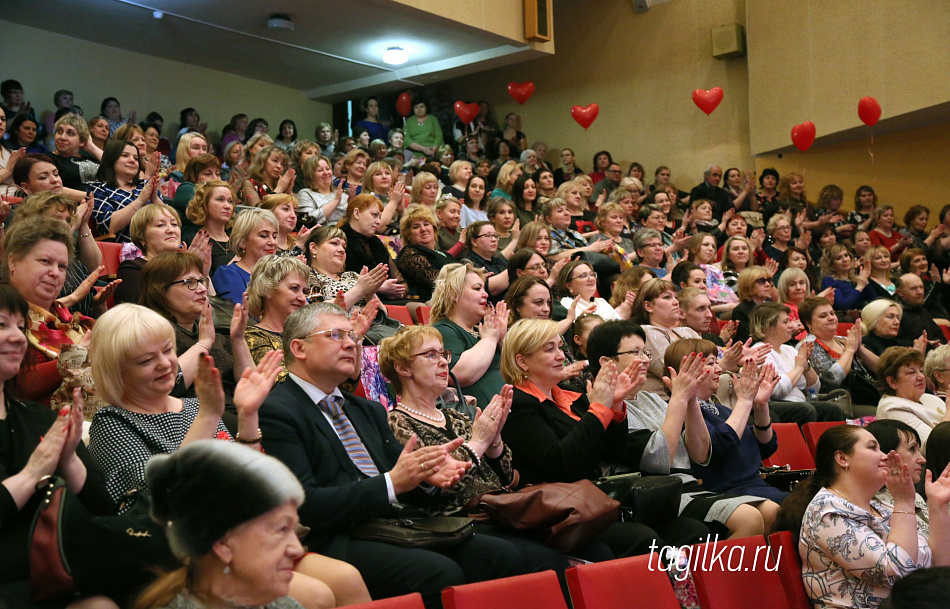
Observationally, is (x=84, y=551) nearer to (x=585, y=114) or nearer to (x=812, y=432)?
(x=812, y=432)

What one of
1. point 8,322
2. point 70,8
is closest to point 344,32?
point 70,8

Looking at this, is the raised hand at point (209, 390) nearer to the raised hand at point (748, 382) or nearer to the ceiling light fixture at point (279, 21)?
the raised hand at point (748, 382)

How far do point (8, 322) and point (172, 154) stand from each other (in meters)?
6.77

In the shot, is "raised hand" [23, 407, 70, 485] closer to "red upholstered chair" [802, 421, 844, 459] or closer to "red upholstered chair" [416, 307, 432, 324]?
"red upholstered chair" [416, 307, 432, 324]

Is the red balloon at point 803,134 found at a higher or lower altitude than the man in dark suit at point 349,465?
higher

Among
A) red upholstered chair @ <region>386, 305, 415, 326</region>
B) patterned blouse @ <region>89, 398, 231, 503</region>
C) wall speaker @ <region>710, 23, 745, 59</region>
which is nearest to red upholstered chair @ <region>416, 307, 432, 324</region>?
red upholstered chair @ <region>386, 305, 415, 326</region>

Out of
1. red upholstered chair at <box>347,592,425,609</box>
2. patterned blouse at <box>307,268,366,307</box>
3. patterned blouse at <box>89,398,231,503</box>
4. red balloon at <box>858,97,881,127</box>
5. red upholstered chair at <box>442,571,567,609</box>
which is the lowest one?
red upholstered chair at <box>442,571,567,609</box>

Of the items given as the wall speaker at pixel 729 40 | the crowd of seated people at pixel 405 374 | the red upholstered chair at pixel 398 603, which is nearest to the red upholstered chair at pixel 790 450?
the crowd of seated people at pixel 405 374

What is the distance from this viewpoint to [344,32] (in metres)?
8.19

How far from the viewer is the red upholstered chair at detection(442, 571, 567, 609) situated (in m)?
1.83

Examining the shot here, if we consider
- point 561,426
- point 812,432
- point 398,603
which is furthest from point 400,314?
point 398,603

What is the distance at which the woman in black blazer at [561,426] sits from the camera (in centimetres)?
271

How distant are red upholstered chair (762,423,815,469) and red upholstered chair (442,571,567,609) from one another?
7.23 feet

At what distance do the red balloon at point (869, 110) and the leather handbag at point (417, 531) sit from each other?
26.1 ft
